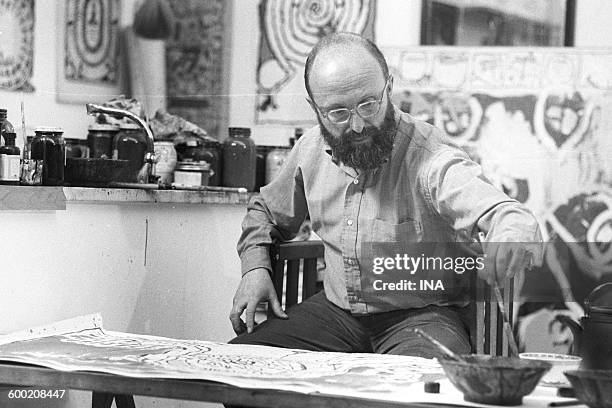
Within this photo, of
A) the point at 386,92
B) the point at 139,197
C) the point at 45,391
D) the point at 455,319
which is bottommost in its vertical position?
the point at 45,391

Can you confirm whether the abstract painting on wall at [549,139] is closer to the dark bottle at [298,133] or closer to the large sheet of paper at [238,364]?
the dark bottle at [298,133]

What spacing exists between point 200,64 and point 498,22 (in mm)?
1079

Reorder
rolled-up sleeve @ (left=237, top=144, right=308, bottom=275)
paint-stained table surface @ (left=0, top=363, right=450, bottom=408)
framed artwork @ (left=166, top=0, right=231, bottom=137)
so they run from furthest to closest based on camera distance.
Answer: framed artwork @ (left=166, top=0, right=231, bottom=137) → rolled-up sleeve @ (left=237, top=144, right=308, bottom=275) → paint-stained table surface @ (left=0, top=363, right=450, bottom=408)

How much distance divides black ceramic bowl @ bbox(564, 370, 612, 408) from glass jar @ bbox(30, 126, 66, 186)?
1446 millimetres

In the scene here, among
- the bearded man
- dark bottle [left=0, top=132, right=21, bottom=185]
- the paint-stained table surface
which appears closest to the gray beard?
the bearded man

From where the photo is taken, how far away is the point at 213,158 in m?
3.58

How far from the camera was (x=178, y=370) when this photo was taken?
1.93 meters

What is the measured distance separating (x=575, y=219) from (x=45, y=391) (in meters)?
1.59

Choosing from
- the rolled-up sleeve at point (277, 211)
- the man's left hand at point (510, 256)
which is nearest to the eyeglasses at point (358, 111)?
the rolled-up sleeve at point (277, 211)

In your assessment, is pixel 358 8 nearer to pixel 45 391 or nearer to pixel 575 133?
pixel 575 133

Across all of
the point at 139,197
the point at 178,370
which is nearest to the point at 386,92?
the point at 139,197

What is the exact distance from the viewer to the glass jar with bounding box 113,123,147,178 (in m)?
3.23

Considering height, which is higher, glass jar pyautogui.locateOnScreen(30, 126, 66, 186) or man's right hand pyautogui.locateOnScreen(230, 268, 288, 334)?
glass jar pyautogui.locateOnScreen(30, 126, 66, 186)

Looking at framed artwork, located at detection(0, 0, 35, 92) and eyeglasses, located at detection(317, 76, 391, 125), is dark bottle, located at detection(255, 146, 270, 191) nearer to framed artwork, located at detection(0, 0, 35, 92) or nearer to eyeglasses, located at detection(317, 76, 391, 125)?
framed artwork, located at detection(0, 0, 35, 92)
